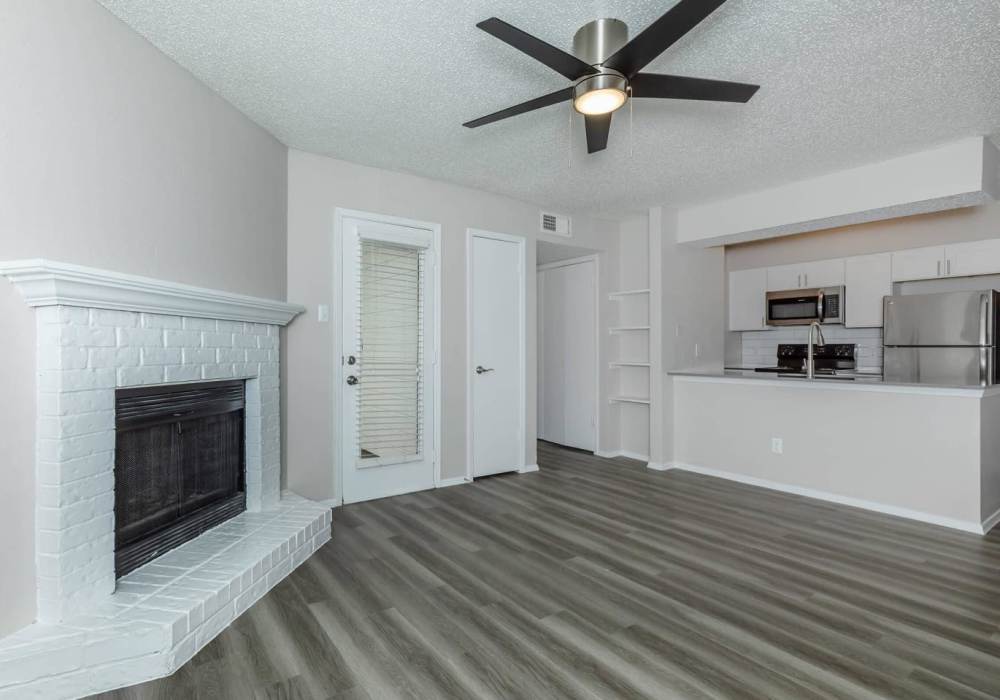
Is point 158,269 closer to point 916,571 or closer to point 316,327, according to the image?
point 316,327

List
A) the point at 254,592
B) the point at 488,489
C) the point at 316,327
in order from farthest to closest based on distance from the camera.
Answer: the point at 488,489 → the point at 316,327 → the point at 254,592

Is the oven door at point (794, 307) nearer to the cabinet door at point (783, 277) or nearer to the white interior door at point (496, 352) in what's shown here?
the cabinet door at point (783, 277)

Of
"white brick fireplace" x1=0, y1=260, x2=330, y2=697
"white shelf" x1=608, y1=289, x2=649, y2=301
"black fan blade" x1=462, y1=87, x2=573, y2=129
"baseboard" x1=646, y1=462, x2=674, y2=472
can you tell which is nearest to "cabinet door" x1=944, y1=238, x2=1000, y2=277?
"white shelf" x1=608, y1=289, x2=649, y2=301

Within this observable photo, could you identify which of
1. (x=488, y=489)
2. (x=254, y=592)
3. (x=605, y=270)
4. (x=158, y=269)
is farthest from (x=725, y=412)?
(x=158, y=269)

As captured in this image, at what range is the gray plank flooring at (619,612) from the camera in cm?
180

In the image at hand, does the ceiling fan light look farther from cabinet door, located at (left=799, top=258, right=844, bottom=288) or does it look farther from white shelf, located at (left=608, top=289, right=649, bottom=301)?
cabinet door, located at (left=799, top=258, right=844, bottom=288)

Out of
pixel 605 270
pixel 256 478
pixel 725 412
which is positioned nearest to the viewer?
pixel 256 478

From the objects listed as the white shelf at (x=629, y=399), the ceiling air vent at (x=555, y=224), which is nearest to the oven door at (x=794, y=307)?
the white shelf at (x=629, y=399)

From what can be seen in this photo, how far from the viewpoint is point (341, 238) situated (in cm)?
379

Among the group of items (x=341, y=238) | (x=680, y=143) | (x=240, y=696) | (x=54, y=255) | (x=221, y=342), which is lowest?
(x=240, y=696)

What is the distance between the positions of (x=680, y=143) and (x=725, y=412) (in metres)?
2.44

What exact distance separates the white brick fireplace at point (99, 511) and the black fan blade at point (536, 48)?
1.72 m

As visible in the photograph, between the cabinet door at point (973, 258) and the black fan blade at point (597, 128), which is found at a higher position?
the black fan blade at point (597, 128)

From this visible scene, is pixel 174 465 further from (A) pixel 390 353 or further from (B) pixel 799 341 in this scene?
(B) pixel 799 341
